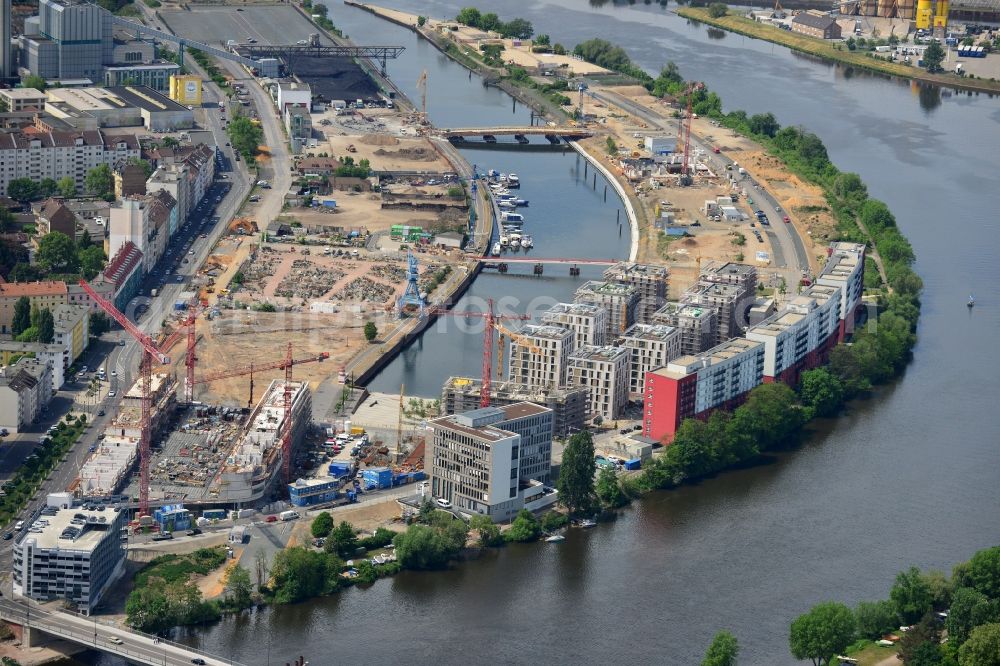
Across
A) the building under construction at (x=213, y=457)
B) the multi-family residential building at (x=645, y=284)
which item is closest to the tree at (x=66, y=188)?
the multi-family residential building at (x=645, y=284)

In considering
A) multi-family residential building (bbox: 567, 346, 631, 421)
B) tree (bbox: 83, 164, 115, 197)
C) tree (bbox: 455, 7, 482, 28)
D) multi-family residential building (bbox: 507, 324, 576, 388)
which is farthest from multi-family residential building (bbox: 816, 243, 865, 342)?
tree (bbox: 455, 7, 482, 28)

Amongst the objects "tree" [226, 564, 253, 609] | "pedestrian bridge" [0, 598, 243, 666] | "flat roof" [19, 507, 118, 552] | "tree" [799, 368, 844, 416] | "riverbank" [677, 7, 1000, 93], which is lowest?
"pedestrian bridge" [0, 598, 243, 666]

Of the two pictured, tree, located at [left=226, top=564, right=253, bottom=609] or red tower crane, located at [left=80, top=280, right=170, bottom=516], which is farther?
red tower crane, located at [left=80, top=280, right=170, bottom=516]

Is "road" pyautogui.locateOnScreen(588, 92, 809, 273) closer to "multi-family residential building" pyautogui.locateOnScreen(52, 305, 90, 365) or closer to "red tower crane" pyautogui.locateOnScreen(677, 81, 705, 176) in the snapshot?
"red tower crane" pyautogui.locateOnScreen(677, 81, 705, 176)

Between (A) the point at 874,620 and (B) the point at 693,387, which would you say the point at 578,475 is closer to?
(B) the point at 693,387

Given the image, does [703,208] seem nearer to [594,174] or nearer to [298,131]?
[594,174]
